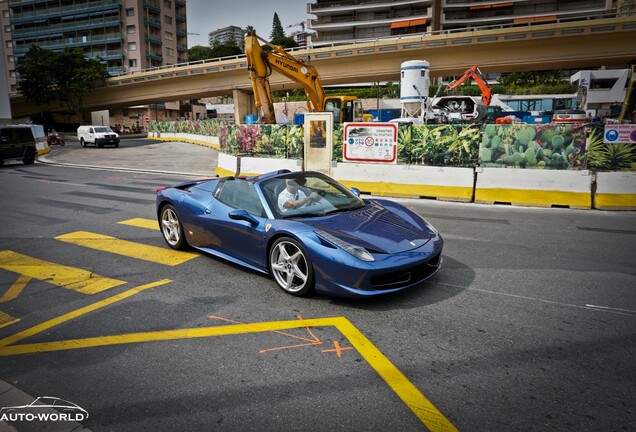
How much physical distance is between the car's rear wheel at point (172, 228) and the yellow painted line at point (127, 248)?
0.13 meters

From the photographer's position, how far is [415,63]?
30672 millimetres

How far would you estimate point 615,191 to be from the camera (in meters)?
10.1

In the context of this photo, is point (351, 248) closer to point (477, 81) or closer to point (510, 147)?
point (510, 147)

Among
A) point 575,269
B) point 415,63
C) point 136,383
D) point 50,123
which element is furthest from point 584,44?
point 50,123

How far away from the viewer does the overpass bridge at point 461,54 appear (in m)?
35.1

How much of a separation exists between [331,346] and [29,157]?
83.5ft

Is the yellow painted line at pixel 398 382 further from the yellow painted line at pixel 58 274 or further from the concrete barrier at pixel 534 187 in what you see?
the concrete barrier at pixel 534 187

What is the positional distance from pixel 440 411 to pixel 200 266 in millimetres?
3960

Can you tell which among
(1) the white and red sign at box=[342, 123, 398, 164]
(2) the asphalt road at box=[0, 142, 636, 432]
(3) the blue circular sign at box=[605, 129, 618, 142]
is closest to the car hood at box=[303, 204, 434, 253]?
(2) the asphalt road at box=[0, 142, 636, 432]

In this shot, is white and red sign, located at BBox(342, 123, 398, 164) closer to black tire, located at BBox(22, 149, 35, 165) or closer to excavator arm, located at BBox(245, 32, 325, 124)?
excavator arm, located at BBox(245, 32, 325, 124)

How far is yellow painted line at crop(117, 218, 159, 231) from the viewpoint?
831 centimetres

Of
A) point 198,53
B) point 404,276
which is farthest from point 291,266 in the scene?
point 198,53

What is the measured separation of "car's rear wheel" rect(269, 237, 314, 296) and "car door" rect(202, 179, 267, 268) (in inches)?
8.8

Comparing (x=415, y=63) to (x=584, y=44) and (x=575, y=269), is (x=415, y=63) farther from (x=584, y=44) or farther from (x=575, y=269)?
(x=575, y=269)
